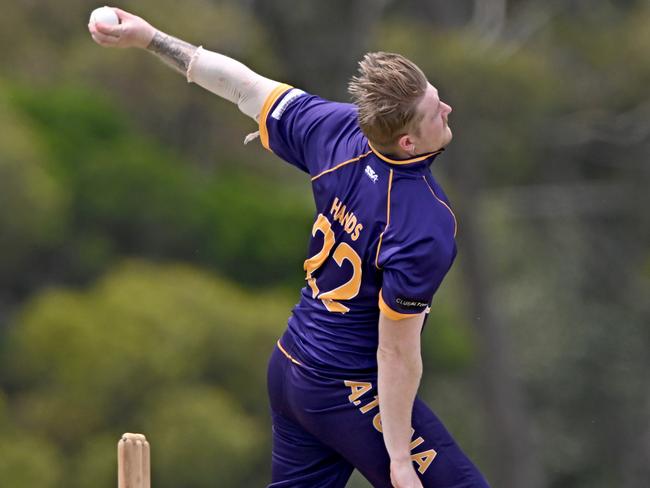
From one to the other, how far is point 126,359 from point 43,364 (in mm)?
866

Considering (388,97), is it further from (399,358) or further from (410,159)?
(399,358)

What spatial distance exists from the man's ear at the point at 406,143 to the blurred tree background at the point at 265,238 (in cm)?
896

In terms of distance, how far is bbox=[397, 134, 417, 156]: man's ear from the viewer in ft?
10.7

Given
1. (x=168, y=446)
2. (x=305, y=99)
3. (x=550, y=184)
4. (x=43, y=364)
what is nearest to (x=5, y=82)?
(x=43, y=364)

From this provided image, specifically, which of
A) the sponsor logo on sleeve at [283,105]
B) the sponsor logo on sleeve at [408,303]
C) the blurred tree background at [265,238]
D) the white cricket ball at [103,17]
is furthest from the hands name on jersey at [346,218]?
the blurred tree background at [265,238]

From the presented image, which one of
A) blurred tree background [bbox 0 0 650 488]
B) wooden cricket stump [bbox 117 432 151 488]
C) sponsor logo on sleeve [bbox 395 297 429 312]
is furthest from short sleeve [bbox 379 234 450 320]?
blurred tree background [bbox 0 0 650 488]

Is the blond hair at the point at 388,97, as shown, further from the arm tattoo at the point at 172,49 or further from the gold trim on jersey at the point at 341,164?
the arm tattoo at the point at 172,49

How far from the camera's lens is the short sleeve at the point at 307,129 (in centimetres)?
346

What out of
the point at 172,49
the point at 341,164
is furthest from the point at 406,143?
the point at 172,49

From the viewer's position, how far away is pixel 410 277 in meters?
3.17

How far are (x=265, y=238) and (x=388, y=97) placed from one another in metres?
11.2

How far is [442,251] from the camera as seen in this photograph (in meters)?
3.18

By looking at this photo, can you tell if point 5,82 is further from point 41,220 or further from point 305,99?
point 305,99

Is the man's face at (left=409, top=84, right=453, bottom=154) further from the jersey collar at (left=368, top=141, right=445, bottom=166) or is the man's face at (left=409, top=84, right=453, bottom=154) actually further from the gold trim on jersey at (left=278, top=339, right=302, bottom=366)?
the gold trim on jersey at (left=278, top=339, right=302, bottom=366)
